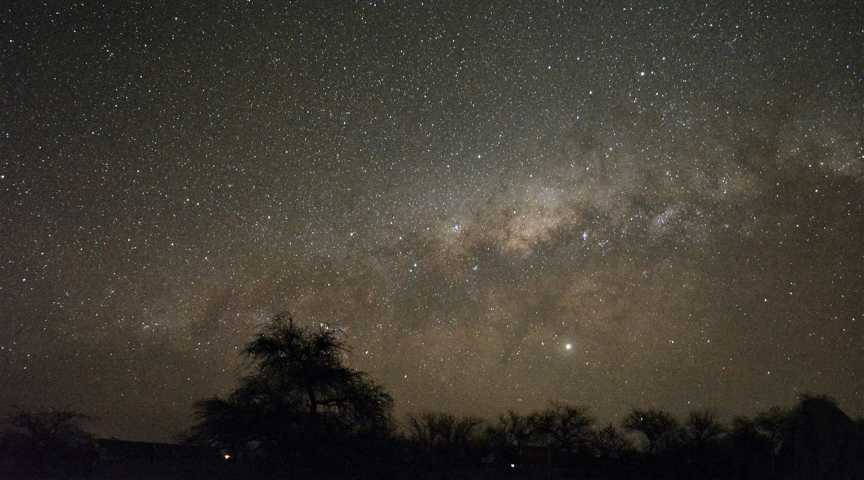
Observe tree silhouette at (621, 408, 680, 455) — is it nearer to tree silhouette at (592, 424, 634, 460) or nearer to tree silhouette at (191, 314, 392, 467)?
tree silhouette at (592, 424, 634, 460)

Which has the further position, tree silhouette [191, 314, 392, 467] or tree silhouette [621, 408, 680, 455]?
tree silhouette [621, 408, 680, 455]

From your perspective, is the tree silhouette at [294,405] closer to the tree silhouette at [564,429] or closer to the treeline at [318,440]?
the treeline at [318,440]

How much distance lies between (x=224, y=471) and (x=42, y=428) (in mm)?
20474

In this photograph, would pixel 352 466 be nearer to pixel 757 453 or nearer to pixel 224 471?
pixel 224 471

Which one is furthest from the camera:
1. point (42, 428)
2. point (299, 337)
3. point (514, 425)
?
point (514, 425)

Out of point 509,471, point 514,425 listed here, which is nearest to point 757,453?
point 509,471

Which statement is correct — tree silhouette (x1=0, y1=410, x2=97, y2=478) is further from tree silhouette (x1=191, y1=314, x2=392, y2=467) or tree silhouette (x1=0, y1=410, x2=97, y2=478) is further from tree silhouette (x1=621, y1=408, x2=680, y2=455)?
tree silhouette (x1=621, y1=408, x2=680, y2=455)

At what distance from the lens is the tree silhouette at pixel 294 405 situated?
116ft

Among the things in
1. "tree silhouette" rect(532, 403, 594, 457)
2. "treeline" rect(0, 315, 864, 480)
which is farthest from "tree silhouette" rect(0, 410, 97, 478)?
"tree silhouette" rect(532, 403, 594, 457)

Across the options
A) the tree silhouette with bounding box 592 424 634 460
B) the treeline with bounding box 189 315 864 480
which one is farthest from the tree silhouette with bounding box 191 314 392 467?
the tree silhouette with bounding box 592 424 634 460

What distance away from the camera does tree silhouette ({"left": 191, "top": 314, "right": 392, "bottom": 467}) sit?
116ft

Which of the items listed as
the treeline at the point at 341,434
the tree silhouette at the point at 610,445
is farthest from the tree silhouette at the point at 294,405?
the tree silhouette at the point at 610,445

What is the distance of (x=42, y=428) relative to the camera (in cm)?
4934

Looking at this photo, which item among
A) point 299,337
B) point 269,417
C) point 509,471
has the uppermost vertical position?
point 299,337
